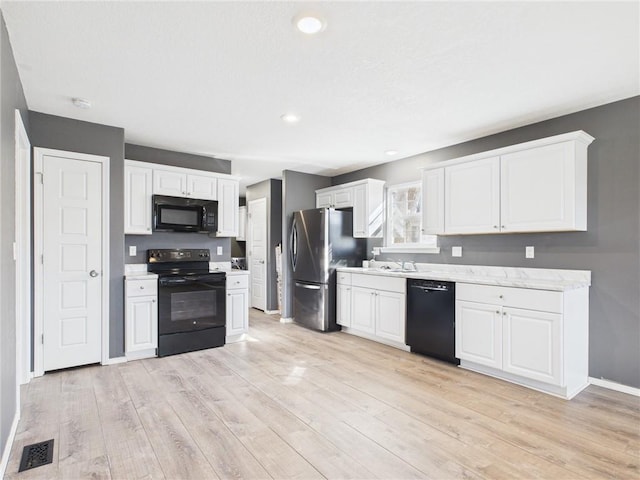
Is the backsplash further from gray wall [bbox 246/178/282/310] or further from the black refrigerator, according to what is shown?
gray wall [bbox 246/178/282/310]

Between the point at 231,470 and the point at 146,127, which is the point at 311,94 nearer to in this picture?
the point at 146,127

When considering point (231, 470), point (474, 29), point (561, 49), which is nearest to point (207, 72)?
point (474, 29)

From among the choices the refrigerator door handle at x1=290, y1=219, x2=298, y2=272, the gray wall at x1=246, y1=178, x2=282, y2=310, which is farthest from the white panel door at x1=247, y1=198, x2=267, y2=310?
the refrigerator door handle at x1=290, y1=219, x2=298, y2=272

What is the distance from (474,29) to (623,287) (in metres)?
2.47

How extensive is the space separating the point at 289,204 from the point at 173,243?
197cm

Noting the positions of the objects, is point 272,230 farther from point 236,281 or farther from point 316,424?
point 316,424

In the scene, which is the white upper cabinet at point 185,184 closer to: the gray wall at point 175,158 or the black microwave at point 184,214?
the black microwave at point 184,214

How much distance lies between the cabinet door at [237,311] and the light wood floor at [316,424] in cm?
85

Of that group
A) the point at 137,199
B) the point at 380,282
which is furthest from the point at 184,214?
the point at 380,282

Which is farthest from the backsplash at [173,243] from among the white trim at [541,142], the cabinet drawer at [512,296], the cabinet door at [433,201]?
the white trim at [541,142]

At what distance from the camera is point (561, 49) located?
7.34 feet

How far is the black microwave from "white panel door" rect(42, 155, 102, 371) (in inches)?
25.0

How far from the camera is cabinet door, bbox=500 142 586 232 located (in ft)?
9.92

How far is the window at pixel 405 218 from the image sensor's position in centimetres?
471
